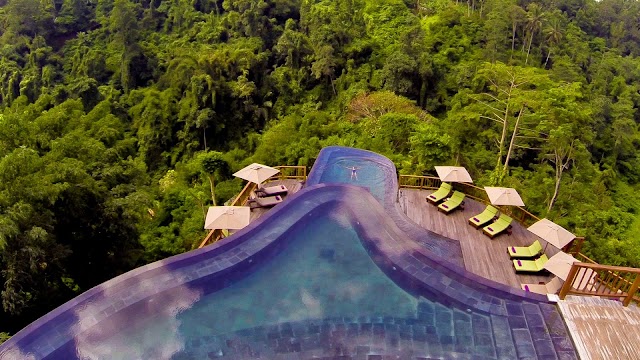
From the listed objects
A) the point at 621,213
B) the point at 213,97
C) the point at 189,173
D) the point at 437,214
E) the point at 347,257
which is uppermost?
the point at 347,257

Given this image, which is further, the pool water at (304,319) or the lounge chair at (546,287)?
the lounge chair at (546,287)

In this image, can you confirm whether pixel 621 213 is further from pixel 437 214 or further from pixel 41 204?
pixel 41 204

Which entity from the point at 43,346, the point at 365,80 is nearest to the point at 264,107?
the point at 365,80

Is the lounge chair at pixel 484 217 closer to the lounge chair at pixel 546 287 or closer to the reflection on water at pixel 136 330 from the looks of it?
the lounge chair at pixel 546 287

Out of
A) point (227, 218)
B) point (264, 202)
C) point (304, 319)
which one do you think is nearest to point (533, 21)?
point (264, 202)

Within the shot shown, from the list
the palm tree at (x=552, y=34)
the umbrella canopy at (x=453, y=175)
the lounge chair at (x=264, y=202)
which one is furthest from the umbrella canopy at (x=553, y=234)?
the palm tree at (x=552, y=34)

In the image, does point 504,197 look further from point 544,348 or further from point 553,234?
point 544,348
